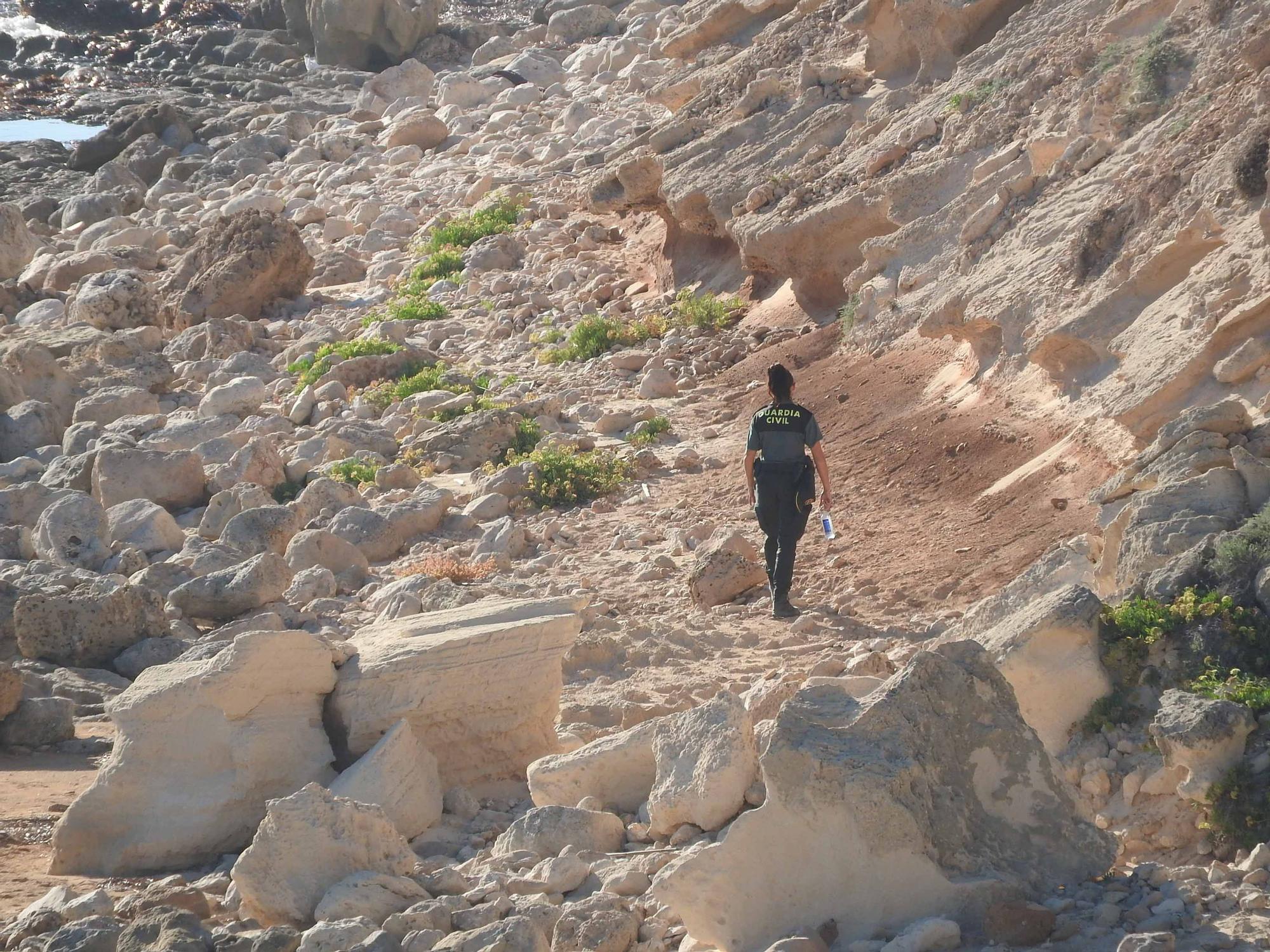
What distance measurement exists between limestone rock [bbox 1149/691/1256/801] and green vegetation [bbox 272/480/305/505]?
813 centimetres

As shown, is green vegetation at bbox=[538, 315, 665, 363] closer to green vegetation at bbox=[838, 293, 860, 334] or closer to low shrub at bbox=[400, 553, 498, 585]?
green vegetation at bbox=[838, 293, 860, 334]

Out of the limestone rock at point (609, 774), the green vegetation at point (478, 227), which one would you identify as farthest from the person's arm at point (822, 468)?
the green vegetation at point (478, 227)

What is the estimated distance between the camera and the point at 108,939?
4.61 metres

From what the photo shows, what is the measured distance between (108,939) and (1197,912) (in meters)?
3.18

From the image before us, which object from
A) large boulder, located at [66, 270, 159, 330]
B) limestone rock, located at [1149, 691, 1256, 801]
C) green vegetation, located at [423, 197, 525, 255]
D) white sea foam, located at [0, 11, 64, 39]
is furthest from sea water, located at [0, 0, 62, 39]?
limestone rock, located at [1149, 691, 1256, 801]

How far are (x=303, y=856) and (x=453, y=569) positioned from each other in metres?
4.50

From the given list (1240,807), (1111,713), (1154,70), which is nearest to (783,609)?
(1111,713)

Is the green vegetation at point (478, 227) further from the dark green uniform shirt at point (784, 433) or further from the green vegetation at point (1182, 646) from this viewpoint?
the green vegetation at point (1182, 646)

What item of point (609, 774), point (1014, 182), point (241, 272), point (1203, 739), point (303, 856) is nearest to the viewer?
point (1203, 739)

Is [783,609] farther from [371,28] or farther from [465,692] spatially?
[371,28]

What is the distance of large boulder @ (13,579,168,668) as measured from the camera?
27.4ft

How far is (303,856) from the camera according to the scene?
4.98 metres

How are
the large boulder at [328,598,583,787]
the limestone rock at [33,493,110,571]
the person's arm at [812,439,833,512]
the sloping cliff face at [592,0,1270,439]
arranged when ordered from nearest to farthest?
the large boulder at [328,598,583,787]
the sloping cliff face at [592,0,1270,439]
the person's arm at [812,439,833,512]
the limestone rock at [33,493,110,571]

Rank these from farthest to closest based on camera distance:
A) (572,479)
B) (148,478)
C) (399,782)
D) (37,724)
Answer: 1. (148,478)
2. (572,479)
3. (37,724)
4. (399,782)
